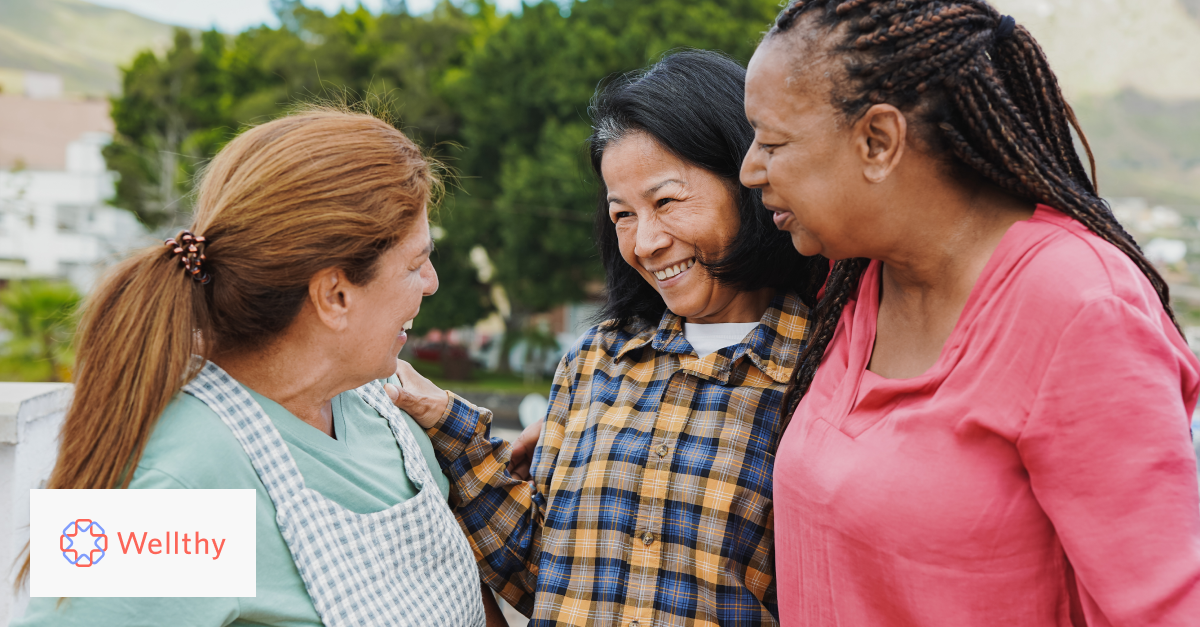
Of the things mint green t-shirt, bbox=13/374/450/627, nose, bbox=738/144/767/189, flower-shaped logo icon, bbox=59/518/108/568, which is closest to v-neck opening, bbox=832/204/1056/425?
nose, bbox=738/144/767/189

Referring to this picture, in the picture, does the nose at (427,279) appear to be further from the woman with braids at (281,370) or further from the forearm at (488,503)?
the forearm at (488,503)

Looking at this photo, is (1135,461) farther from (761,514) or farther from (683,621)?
(683,621)

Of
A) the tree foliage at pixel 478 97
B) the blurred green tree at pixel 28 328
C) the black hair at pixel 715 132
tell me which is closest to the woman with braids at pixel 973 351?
the black hair at pixel 715 132

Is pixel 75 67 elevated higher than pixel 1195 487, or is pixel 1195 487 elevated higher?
pixel 75 67

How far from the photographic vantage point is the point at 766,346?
2.07 m

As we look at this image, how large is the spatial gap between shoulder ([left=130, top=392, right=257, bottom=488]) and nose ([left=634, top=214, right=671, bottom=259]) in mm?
1047

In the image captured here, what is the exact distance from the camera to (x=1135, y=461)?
1203 millimetres

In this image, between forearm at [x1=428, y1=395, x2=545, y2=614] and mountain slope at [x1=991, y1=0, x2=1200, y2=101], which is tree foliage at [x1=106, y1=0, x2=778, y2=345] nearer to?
forearm at [x1=428, y1=395, x2=545, y2=614]

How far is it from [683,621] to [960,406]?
862 millimetres

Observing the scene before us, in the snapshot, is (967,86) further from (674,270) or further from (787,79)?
(674,270)

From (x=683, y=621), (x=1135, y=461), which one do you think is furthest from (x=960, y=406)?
(x=683, y=621)

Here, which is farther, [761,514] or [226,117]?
[226,117]

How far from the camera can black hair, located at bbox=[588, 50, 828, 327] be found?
6.93 feet

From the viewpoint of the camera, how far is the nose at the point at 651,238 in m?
2.12
